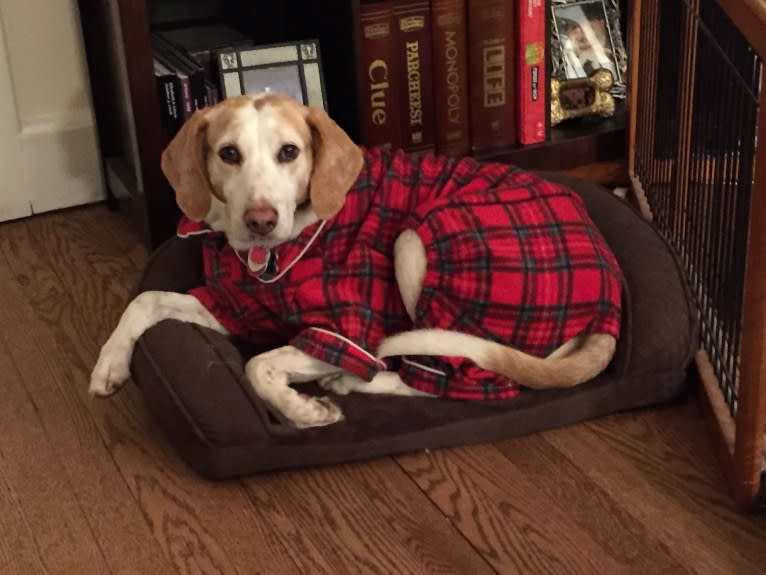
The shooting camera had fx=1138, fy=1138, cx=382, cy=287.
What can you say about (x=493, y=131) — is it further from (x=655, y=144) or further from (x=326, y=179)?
(x=326, y=179)

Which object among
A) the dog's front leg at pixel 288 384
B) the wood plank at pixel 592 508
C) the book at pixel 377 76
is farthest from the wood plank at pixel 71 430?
the book at pixel 377 76

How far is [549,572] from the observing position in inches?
63.2

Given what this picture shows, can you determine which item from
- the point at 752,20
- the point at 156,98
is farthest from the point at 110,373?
the point at 752,20

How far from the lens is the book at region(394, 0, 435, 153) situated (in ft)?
8.11

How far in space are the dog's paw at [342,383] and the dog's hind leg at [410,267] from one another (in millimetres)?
143

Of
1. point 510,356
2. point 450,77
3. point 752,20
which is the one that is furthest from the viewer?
point 450,77

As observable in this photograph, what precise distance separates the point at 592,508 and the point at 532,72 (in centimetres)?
121

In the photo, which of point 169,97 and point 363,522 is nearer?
point 363,522

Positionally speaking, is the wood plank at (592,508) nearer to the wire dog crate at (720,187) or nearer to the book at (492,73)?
the wire dog crate at (720,187)

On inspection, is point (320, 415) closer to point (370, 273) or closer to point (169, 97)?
point (370, 273)

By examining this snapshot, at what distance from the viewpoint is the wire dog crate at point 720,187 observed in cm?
155

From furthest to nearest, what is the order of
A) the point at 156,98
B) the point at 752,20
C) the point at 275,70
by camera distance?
the point at 275,70 < the point at 156,98 < the point at 752,20

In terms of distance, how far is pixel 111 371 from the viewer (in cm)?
192

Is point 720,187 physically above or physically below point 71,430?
above
